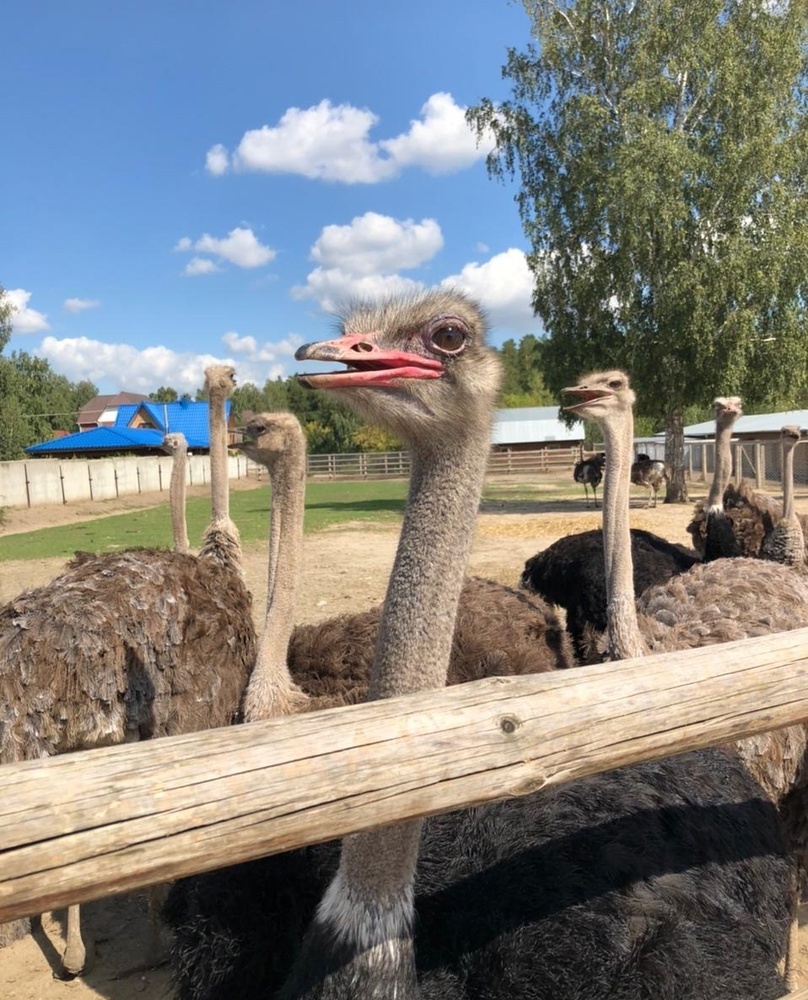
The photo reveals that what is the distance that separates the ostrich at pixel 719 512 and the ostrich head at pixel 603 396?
2499mm

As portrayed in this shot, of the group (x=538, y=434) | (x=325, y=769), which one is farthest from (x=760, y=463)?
(x=538, y=434)

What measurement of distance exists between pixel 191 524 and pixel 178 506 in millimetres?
10142

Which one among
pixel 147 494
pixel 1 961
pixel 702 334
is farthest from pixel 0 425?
pixel 1 961

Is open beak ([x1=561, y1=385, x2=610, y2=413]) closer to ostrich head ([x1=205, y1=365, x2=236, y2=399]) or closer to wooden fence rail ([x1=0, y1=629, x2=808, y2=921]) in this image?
ostrich head ([x1=205, y1=365, x2=236, y2=399])

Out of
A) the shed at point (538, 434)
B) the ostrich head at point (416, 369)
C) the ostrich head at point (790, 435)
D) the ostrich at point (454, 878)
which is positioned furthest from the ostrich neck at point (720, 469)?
the shed at point (538, 434)

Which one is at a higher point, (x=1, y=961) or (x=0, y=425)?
(x=0, y=425)

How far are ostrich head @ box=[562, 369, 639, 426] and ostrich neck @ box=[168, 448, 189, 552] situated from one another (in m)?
2.20

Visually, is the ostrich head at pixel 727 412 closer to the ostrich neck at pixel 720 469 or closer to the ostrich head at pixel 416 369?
the ostrich neck at pixel 720 469

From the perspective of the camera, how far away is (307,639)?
12.2ft

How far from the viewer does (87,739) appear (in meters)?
3.00

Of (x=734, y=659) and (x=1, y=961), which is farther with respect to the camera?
(x=1, y=961)

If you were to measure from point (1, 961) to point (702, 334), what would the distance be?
51.6ft

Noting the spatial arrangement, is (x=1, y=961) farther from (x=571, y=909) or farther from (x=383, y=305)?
(x=383, y=305)

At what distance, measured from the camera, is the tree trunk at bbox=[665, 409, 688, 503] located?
18703 mm
